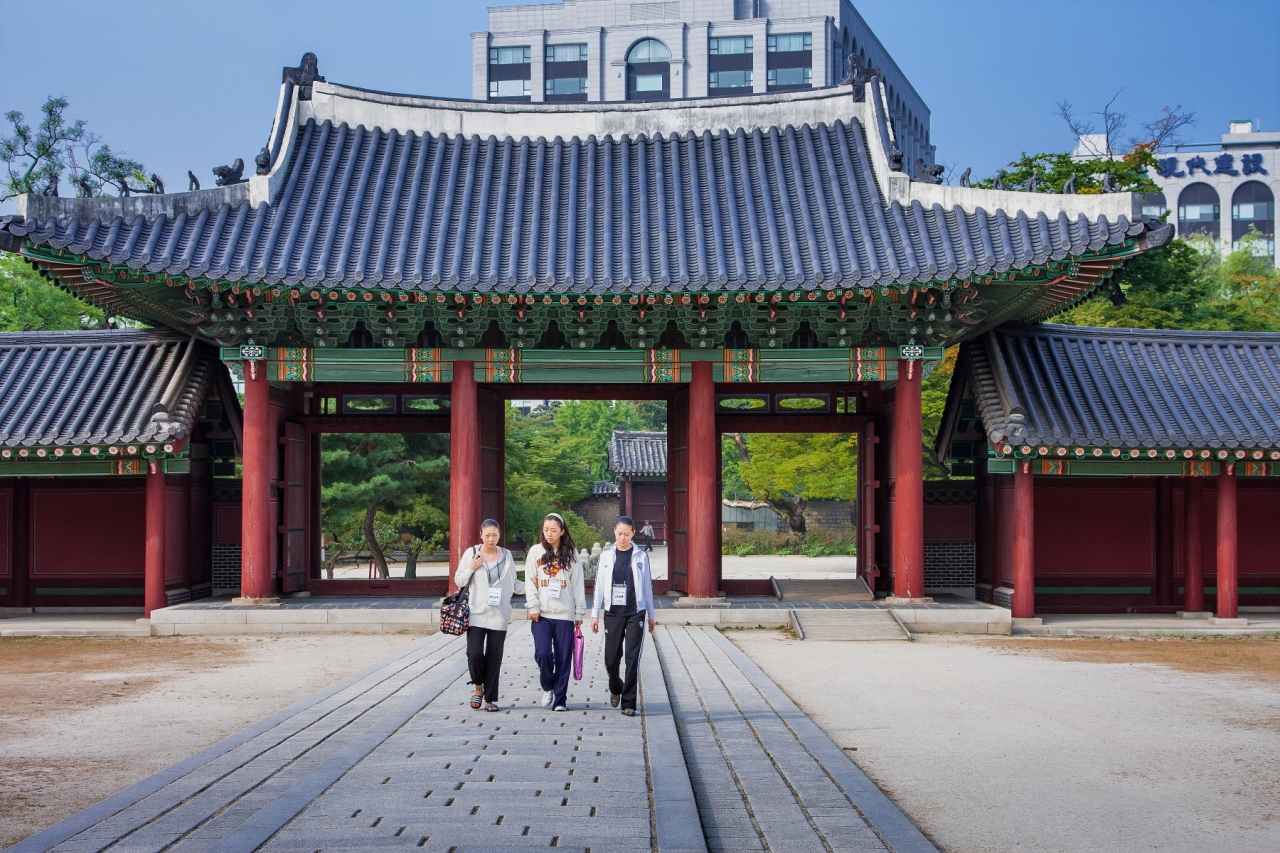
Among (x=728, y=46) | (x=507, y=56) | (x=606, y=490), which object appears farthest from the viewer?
(x=507, y=56)

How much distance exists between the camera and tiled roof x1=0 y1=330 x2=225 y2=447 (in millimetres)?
16656

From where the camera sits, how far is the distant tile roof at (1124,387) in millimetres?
16672

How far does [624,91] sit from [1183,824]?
60.0 meters

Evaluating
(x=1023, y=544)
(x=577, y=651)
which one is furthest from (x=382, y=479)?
(x=577, y=651)

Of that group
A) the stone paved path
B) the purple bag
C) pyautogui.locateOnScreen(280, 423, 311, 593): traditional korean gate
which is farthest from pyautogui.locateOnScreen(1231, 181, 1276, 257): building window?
the stone paved path

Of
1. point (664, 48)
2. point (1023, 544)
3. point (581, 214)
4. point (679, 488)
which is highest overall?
point (664, 48)

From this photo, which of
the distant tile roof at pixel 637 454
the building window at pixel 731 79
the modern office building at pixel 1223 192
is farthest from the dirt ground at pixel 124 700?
the modern office building at pixel 1223 192

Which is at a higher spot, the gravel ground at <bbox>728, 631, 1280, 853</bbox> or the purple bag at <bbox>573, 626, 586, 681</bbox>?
the purple bag at <bbox>573, 626, 586, 681</bbox>

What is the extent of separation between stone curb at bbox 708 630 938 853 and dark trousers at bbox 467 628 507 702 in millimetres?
2355

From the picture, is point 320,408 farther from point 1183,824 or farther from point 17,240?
point 1183,824

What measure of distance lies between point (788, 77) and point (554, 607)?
5555cm

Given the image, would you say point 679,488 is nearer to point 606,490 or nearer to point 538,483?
point 538,483

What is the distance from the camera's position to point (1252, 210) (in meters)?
72.1

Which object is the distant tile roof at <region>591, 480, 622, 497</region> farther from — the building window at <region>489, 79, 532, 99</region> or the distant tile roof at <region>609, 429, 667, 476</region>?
the building window at <region>489, 79, 532, 99</region>
